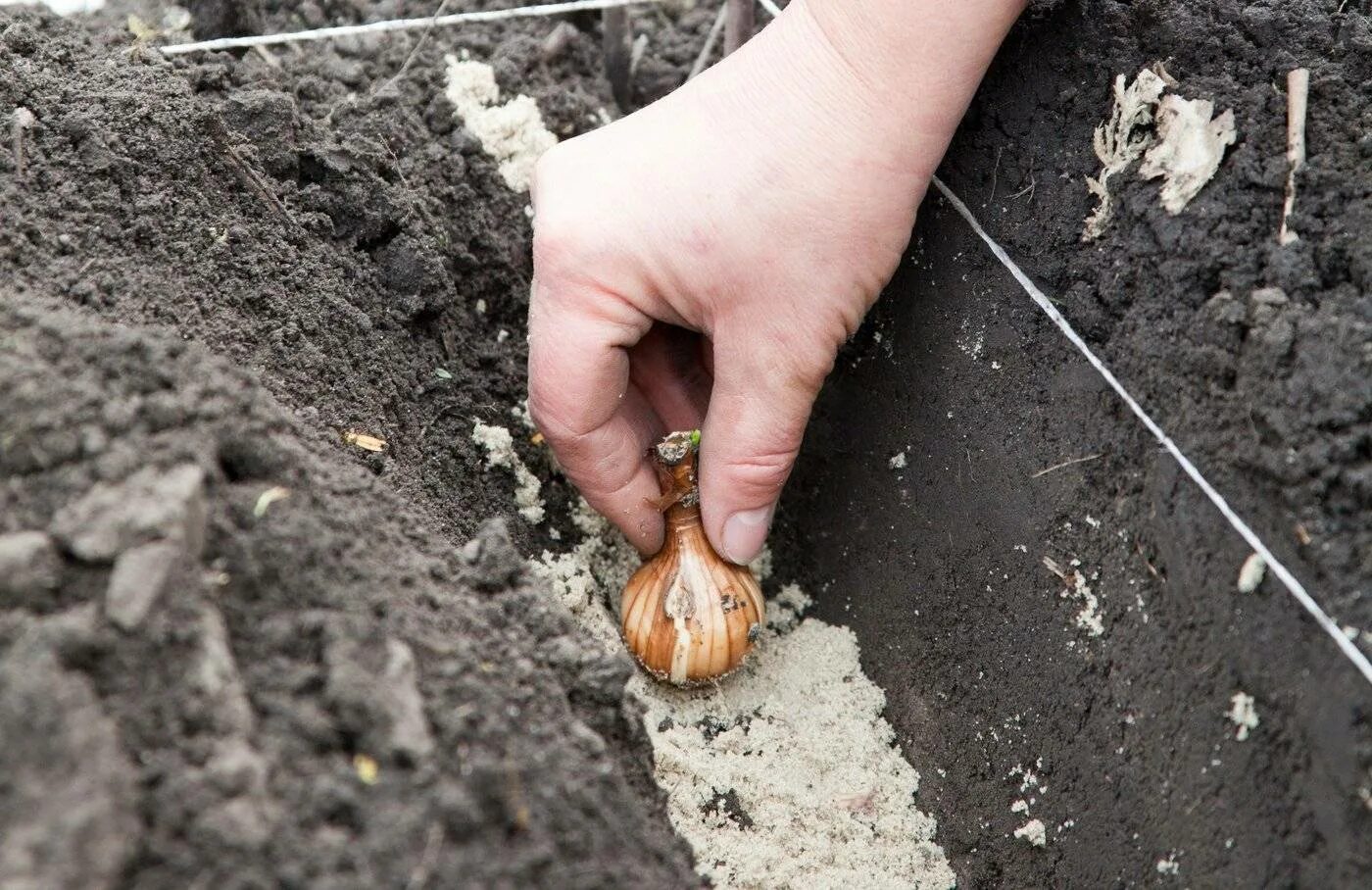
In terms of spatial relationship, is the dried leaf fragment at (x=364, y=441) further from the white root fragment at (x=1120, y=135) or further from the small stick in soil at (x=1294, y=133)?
the small stick in soil at (x=1294, y=133)

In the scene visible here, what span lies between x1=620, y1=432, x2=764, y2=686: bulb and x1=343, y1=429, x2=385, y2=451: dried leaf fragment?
39 centimetres

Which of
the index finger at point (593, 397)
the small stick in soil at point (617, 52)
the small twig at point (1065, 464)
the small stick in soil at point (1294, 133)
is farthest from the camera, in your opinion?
the small stick in soil at point (617, 52)

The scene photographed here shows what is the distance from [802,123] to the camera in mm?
1480

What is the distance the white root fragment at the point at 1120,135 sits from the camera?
1.46 meters

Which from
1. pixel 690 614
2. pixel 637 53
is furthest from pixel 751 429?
pixel 637 53

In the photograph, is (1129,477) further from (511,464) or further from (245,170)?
(245,170)

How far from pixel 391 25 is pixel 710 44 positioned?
0.59 meters

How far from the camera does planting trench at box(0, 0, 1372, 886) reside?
959 mm

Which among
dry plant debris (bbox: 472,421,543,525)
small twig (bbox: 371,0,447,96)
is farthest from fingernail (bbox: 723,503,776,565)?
small twig (bbox: 371,0,447,96)

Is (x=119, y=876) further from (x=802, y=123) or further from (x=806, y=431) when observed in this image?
(x=806, y=431)

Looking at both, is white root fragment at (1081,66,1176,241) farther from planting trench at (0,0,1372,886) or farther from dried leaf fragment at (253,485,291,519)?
dried leaf fragment at (253,485,291,519)

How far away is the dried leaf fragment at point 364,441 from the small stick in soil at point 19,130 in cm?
51

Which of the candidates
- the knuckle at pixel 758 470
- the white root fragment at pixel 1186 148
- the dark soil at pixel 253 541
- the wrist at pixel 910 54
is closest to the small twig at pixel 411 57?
the dark soil at pixel 253 541

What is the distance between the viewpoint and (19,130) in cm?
147
